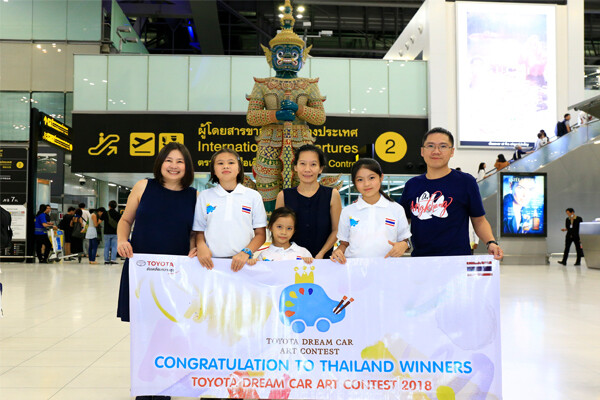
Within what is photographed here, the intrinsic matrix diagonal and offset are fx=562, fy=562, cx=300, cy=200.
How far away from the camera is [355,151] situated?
17828 mm

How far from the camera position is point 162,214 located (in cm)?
322

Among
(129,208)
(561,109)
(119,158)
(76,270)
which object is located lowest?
(76,270)

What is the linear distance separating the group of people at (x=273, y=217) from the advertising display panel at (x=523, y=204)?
1269cm

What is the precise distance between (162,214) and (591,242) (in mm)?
13754

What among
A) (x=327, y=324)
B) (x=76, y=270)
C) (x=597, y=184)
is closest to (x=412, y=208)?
(x=327, y=324)

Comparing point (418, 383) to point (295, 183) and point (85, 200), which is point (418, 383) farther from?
point (85, 200)

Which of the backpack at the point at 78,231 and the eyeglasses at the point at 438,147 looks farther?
the backpack at the point at 78,231

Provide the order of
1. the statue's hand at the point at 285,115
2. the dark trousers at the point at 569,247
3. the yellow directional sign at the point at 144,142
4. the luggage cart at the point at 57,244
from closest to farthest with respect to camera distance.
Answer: the statue's hand at the point at 285,115 → the dark trousers at the point at 569,247 → the luggage cart at the point at 57,244 → the yellow directional sign at the point at 144,142

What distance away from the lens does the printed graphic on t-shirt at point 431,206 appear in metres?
3.31

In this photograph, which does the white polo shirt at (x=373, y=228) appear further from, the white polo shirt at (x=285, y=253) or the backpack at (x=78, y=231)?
the backpack at (x=78, y=231)

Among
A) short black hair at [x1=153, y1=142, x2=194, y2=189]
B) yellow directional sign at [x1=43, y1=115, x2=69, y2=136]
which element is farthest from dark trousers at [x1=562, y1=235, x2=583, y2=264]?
yellow directional sign at [x1=43, y1=115, x2=69, y2=136]

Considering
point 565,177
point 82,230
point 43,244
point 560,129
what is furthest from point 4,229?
point 565,177

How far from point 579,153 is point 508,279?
10477 millimetres

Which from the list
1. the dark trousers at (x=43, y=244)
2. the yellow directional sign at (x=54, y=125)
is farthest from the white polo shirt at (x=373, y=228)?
the dark trousers at (x=43, y=244)
